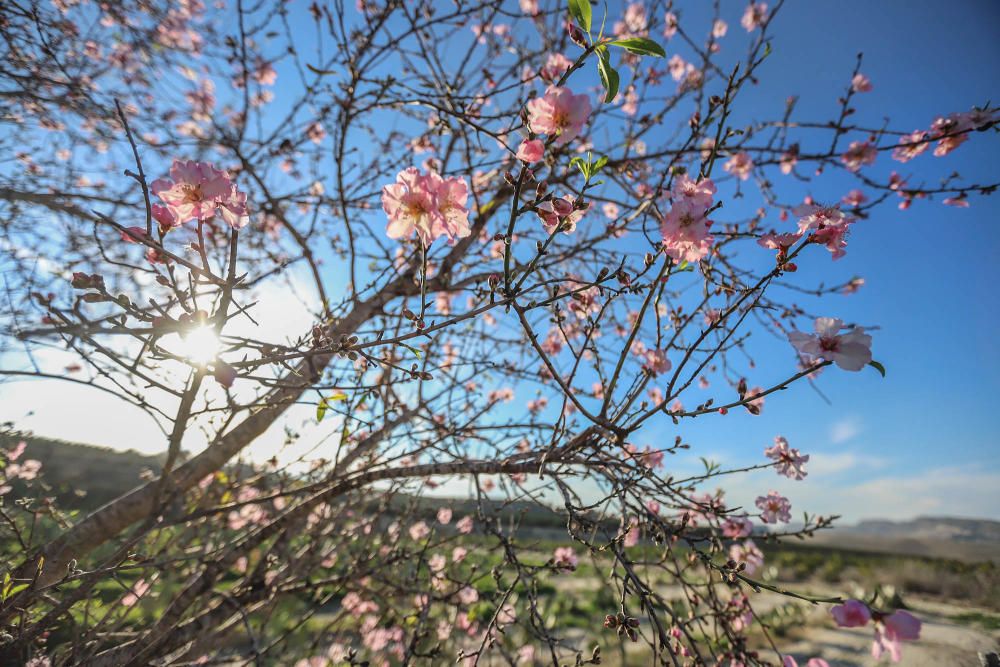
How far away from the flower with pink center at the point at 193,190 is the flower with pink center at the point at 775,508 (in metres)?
2.29

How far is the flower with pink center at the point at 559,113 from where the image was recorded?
1.02m

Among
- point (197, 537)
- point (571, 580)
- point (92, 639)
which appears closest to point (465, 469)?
point (92, 639)

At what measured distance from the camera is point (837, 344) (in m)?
1.11

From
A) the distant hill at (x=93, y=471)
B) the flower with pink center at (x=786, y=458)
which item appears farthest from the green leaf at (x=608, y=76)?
the distant hill at (x=93, y=471)

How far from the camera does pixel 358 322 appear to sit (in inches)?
94.7

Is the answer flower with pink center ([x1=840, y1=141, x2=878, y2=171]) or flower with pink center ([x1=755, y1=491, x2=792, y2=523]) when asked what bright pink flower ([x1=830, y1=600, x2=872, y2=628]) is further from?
flower with pink center ([x1=840, y1=141, x2=878, y2=171])

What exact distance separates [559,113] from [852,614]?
53.5 inches

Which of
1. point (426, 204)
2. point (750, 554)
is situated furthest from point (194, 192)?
point (750, 554)

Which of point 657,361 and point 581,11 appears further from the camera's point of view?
point 657,361

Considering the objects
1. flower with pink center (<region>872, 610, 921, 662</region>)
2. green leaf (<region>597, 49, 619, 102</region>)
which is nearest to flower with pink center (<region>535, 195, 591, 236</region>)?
green leaf (<region>597, 49, 619, 102</region>)

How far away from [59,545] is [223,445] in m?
0.58

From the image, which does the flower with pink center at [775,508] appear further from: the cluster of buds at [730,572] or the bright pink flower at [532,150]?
the bright pink flower at [532,150]

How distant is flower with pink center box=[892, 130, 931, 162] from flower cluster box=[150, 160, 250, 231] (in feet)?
9.53

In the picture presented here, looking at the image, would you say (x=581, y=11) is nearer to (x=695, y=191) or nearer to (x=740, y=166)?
(x=695, y=191)
